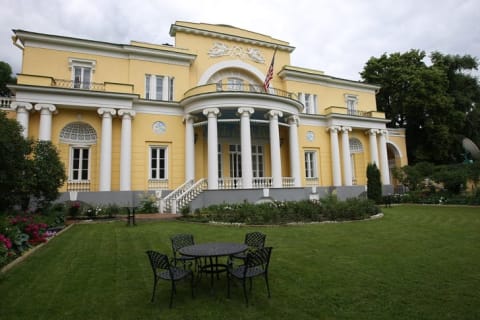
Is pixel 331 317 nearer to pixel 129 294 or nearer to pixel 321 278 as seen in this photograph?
pixel 321 278

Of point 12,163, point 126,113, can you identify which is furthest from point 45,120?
point 12,163

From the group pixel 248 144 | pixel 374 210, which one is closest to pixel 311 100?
pixel 248 144

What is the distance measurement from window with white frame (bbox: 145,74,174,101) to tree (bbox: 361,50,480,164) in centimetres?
2314

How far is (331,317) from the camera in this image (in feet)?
12.7

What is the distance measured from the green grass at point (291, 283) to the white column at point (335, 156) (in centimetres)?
1458

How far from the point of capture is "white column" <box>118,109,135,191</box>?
692 inches

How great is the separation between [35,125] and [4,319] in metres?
16.0

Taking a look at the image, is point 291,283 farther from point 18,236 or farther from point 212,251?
point 18,236

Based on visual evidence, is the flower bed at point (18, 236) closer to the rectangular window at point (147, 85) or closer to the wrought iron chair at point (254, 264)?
the wrought iron chair at point (254, 264)

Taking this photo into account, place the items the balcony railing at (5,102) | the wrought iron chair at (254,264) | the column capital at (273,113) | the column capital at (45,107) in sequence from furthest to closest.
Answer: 1. the column capital at (273,113)
2. the balcony railing at (5,102)
3. the column capital at (45,107)
4. the wrought iron chair at (254,264)

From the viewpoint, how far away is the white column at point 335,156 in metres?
23.7

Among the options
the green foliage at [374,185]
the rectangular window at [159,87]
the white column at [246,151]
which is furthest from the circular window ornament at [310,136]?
the rectangular window at [159,87]

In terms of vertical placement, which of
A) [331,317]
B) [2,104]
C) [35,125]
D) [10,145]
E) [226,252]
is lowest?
[331,317]

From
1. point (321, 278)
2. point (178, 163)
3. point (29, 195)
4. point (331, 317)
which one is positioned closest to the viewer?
point (331, 317)
